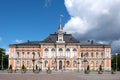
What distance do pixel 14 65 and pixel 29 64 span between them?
5.22 metres

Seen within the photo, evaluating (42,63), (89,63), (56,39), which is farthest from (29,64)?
(89,63)

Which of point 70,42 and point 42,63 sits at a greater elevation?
point 70,42

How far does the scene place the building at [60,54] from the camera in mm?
91625

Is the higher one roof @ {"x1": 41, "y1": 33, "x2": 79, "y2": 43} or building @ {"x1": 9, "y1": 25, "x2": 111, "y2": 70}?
roof @ {"x1": 41, "y1": 33, "x2": 79, "y2": 43}

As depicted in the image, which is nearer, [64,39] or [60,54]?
[60,54]

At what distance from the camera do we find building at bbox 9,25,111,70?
9162 centimetres

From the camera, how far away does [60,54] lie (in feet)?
302

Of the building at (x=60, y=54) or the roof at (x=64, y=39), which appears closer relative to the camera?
the building at (x=60, y=54)

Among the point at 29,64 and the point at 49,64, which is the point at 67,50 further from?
the point at 29,64

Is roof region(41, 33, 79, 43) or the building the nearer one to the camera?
the building

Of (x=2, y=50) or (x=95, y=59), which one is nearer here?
(x=95, y=59)

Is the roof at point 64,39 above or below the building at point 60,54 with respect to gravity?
above

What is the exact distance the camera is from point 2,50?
10450 cm

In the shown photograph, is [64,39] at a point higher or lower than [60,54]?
higher
